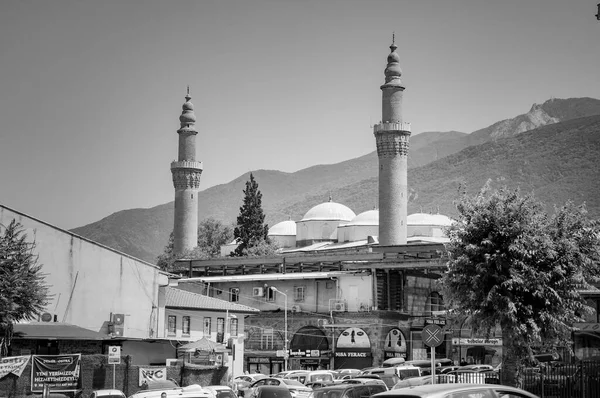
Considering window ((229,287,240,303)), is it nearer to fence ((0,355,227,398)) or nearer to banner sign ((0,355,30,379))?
fence ((0,355,227,398))

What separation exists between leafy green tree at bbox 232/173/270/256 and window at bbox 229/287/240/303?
31750 millimetres

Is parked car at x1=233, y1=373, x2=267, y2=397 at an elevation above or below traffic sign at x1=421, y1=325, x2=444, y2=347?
below

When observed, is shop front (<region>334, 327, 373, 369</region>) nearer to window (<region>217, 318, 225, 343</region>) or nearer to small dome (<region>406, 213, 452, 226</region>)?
window (<region>217, 318, 225, 343</region>)

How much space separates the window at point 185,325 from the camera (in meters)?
49.6

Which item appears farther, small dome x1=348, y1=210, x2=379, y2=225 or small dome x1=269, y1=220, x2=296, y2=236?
small dome x1=269, y1=220, x2=296, y2=236

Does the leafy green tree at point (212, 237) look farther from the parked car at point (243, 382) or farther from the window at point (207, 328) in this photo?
the parked car at point (243, 382)

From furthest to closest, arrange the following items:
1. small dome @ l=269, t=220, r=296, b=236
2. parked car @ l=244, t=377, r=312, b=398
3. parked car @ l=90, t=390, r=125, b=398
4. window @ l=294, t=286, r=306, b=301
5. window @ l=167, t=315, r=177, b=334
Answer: small dome @ l=269, t=220, r=296, b=236
window @ l=294, t=286, r=306, b=301
window @ l=167, t=315, r=177, b=334
parked car @ l=244, t=377, r=312, b=398
parked car @ l=90, t=390, r=125, b=398

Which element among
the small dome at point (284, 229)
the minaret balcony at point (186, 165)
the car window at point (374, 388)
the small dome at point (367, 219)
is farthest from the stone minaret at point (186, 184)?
the car window at point (374, 388)

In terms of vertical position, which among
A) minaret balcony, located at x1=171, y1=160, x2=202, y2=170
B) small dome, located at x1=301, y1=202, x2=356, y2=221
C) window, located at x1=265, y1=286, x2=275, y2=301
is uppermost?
minaret balcony, located at x1=171, y1=160, x2=202, y2=170

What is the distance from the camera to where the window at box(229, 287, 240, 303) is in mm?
69375

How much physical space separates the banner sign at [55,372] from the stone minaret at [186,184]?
7632cm

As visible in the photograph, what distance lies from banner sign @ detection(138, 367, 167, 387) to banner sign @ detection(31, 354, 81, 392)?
2440 millimetres


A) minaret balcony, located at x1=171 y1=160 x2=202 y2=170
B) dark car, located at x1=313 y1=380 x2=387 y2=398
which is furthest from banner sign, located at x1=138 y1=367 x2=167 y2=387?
minaret balcony, located at x1=171 y1=160 x2=202 y2=170

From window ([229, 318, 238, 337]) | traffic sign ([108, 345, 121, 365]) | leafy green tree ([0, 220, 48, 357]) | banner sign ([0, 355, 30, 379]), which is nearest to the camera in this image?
banner sign ([0, 355, 30, 379])
